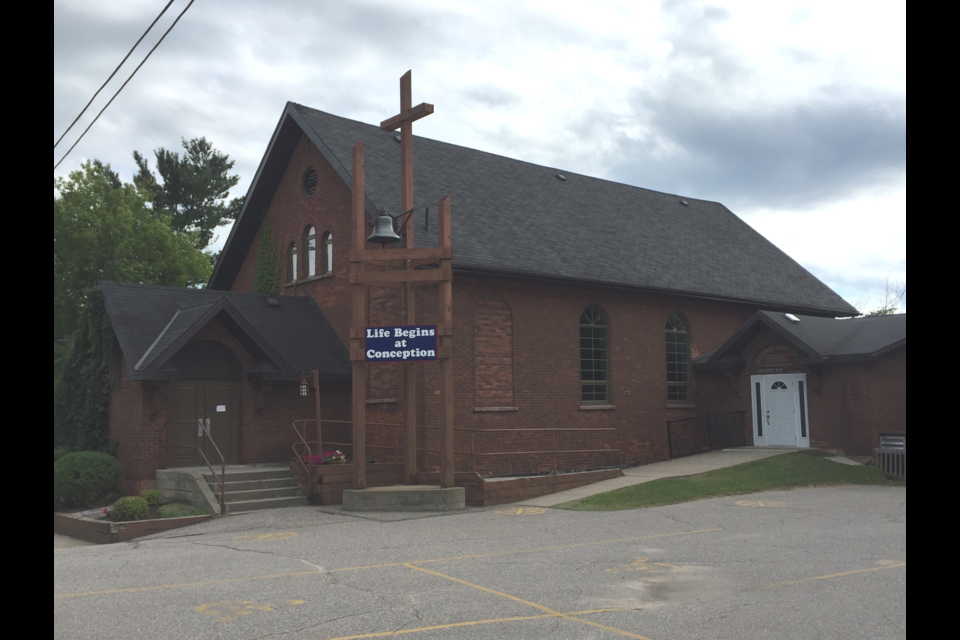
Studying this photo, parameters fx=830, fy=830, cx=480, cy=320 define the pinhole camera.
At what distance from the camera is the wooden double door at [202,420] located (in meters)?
18.1

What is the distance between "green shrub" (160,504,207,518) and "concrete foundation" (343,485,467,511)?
2.83 m

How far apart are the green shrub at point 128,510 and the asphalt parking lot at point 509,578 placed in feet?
4.29

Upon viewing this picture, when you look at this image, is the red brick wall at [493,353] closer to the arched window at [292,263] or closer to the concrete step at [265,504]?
the concrete step at [265,504]

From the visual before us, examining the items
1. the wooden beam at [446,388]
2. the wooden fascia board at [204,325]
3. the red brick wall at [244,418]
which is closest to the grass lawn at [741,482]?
the wooden beam at [446,388]

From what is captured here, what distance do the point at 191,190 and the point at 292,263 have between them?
29.7m

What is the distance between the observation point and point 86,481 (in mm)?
16812

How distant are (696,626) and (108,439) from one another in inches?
608

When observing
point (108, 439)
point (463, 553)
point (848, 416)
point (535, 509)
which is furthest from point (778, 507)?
point (108, 439)

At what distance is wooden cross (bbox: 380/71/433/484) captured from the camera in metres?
16.4

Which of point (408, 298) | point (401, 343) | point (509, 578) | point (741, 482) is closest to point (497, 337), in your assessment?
point (408, 298)

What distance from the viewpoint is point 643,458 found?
887 inches

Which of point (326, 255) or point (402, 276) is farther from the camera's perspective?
point (326, 255)

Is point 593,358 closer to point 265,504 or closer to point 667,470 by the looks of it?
point 667,470

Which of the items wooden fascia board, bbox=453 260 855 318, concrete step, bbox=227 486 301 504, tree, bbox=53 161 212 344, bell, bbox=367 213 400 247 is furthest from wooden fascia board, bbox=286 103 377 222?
tree, bbox=53 161 212 344
